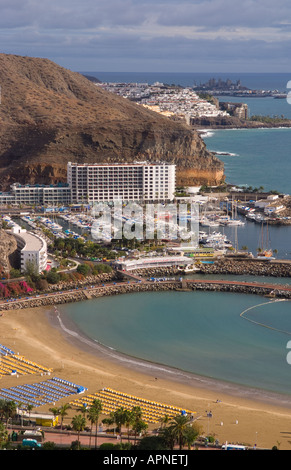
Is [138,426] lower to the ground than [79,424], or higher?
lower

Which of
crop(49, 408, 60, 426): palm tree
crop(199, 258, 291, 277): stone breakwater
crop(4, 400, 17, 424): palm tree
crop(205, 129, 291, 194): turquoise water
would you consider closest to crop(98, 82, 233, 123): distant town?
crop(205, 129, 291, 194): turquoise water

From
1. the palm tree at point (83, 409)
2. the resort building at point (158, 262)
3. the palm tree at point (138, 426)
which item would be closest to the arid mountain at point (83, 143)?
the resort building at point (158, 262)

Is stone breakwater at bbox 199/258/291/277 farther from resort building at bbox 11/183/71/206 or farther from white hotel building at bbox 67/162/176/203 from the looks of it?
resort building at bbox 11/183/71/206

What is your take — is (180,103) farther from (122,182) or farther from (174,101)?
(122,182)

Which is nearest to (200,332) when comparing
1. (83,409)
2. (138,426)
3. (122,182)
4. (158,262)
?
(158,262)

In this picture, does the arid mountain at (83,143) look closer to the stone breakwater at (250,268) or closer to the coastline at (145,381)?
the stone breakwater at (250,268)
